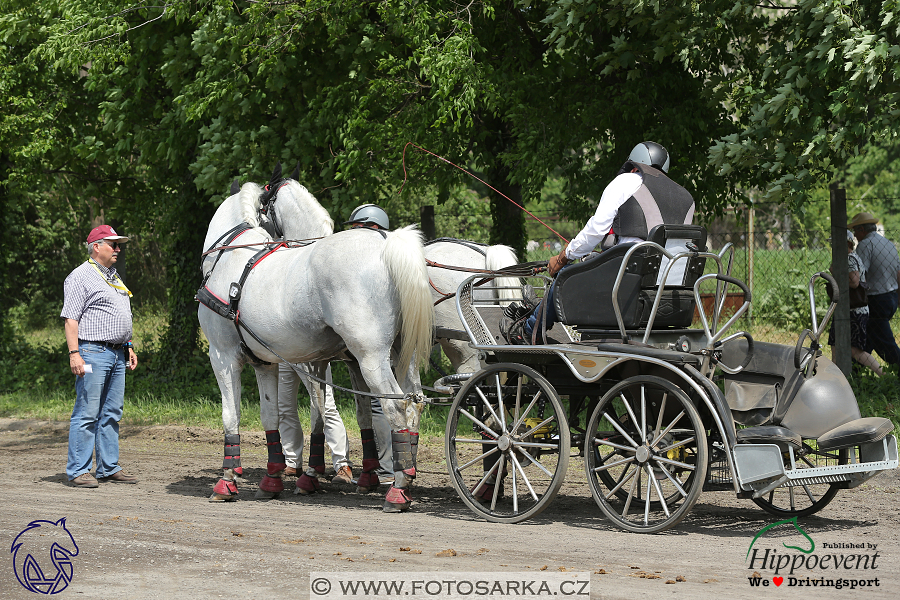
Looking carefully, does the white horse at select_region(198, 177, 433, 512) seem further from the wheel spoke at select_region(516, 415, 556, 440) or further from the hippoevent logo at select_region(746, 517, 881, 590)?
the hippoevent logo at select_region(746, 517, 881, 590)

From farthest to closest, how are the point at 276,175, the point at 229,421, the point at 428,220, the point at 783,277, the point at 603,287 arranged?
the point at 783,277 → the point at 428,220 → the point at 276,175 → the point at 229,421 → the point at 603,287

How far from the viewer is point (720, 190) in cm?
1030

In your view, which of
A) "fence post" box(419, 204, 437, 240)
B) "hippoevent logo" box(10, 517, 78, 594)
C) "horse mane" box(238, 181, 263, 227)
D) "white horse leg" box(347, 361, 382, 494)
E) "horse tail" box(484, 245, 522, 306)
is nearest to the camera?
"hippoevent logo" box(10, 517, 78, 594)

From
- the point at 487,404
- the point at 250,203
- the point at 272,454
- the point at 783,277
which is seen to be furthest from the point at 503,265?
the point at 783,277

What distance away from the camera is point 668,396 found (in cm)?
540

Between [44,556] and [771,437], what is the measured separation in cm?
409

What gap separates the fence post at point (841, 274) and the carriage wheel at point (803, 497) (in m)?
3.33

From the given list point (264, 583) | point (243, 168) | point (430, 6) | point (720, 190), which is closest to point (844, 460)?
point (264, 583)

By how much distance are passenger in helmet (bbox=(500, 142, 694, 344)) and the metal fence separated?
834 centimetres

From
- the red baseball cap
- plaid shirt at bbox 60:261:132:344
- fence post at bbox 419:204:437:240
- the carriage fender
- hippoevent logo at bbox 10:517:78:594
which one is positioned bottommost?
hippoevent logo at bbox 10:517:78:594

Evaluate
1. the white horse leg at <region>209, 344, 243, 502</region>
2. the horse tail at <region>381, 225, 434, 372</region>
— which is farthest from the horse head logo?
the white horse leg at <region>209, 344, 243, 502</region>

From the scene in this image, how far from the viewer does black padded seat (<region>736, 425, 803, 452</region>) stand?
16.8 feet

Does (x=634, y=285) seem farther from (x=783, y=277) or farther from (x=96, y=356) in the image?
(x=783, y=277)

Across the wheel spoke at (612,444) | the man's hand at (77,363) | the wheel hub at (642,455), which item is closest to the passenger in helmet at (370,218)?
the man's hand at (77,363)
